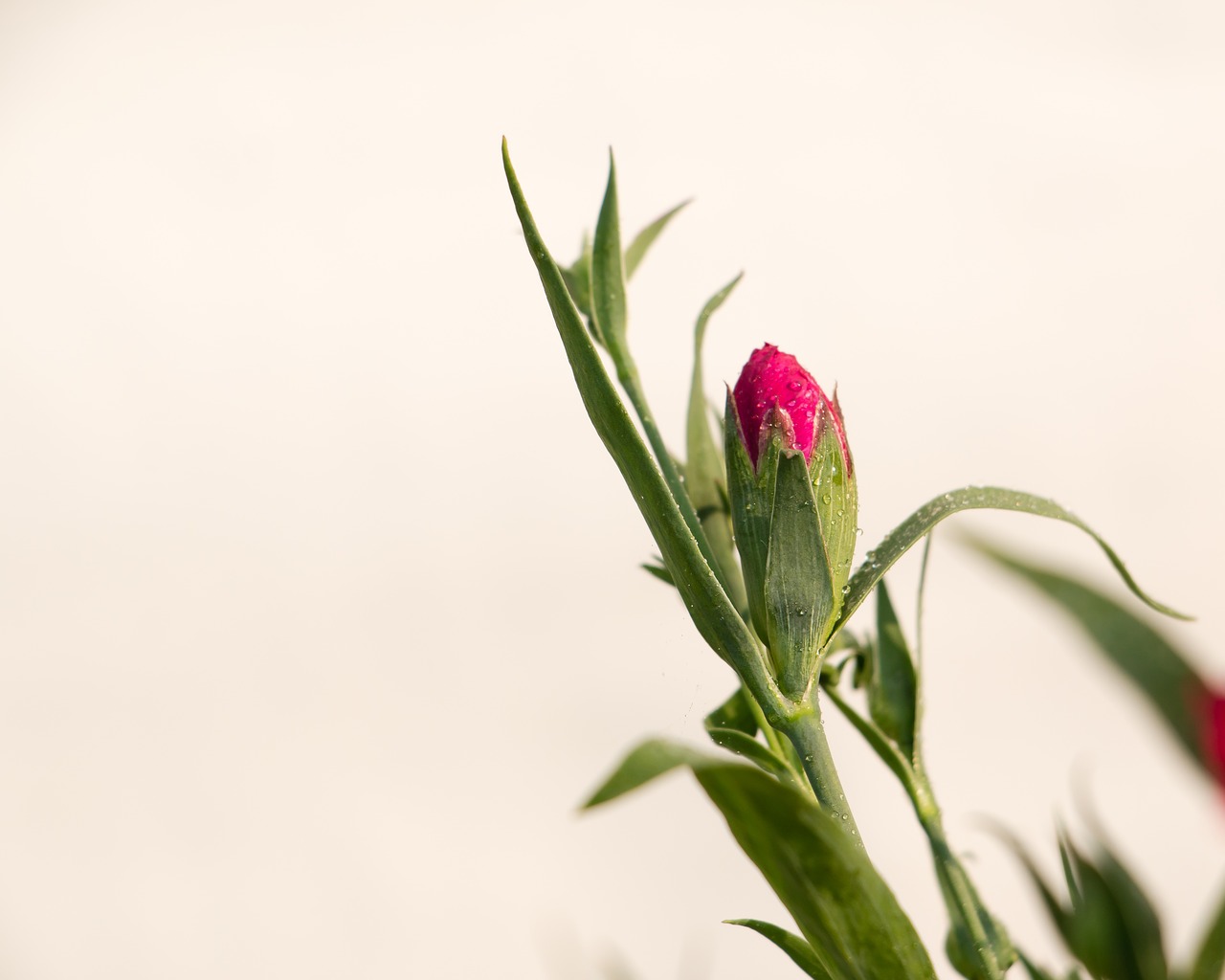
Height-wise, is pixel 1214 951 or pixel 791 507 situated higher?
pixel 791 507

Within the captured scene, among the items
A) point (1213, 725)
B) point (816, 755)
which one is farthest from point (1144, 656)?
point (816, 755)

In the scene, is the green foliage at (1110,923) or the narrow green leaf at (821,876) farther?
the green foliage at (1110,923)

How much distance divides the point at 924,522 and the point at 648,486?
0.05 metres

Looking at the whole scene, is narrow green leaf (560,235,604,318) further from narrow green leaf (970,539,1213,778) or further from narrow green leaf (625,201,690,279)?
narrow green leaf (970,539,1213,778)

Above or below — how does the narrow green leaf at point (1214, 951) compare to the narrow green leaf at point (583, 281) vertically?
below

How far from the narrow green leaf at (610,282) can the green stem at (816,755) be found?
0.08 meters

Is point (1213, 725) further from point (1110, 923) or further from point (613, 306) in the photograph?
point (613, 306)

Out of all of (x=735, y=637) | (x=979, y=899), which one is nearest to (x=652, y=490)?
(x=735, y=637)

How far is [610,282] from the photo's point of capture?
0.21 m

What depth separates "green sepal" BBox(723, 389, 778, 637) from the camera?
17cm

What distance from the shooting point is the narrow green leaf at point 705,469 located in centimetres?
22

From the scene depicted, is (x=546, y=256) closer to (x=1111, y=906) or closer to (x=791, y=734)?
(x=791, y=734)

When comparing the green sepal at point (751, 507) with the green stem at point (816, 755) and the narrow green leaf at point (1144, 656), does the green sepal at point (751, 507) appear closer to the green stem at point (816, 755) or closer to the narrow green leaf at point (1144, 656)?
the green stem at point (816, 755)

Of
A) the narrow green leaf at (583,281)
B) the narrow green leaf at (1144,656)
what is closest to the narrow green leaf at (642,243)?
the narrow green leaf at (583,281)
